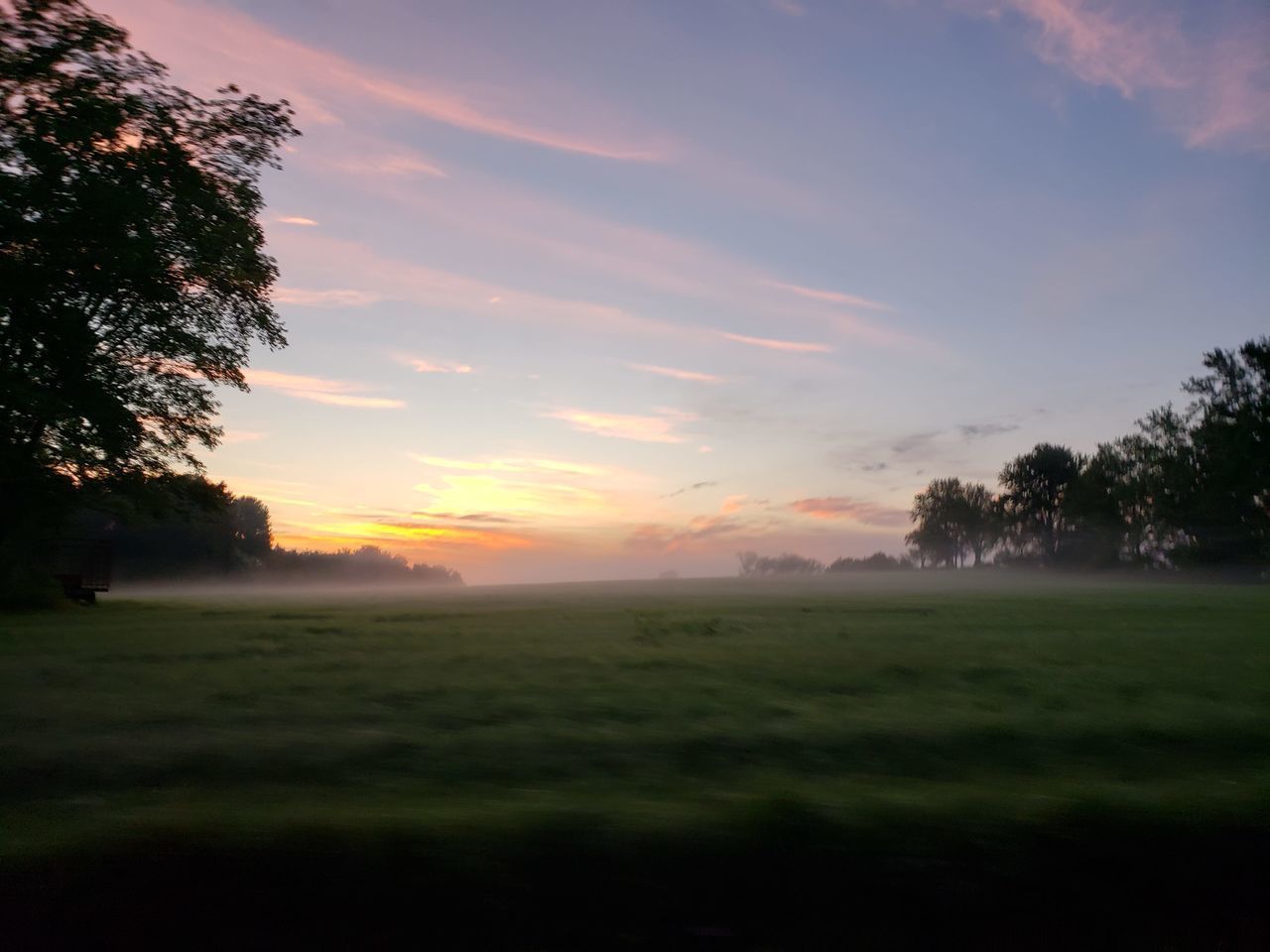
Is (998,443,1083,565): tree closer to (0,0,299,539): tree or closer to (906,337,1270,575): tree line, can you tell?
(906,337,1270,575): tree line

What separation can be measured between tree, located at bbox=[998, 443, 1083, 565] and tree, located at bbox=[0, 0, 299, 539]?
284 ft

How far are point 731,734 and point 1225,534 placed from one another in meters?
79.1

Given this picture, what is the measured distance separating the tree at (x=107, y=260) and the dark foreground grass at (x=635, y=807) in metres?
15.5

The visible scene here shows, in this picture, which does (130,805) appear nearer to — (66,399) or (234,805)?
(234,805)

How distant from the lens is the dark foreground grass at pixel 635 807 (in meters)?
3.33

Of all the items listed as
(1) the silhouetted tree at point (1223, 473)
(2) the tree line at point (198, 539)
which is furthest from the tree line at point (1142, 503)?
(2) the tree line at point (198, 539)

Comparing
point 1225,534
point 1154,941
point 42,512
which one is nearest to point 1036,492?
point 1225,534

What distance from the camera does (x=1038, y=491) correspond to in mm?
93250

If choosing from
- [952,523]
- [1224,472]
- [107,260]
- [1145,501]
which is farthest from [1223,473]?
[107,260]

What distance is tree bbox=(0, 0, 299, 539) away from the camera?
64.5 feet

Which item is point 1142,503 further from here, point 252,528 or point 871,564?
point 252,528

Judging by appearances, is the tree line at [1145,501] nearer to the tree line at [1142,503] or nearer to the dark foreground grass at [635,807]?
the tree line at [1142,503]

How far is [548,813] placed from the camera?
364 centimetres

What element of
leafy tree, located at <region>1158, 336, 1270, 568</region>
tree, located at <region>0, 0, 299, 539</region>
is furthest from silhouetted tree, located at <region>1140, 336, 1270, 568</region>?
tree, located at <region>0, 0, 299, 539</region>
